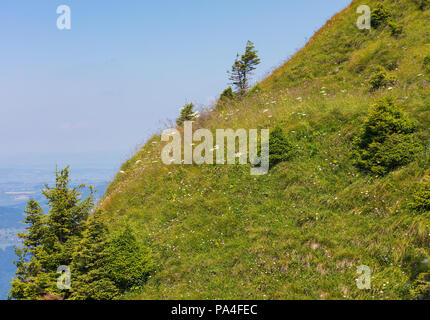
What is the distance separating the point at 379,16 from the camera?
21.1m

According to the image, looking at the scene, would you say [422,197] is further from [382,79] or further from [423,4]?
[423,4]

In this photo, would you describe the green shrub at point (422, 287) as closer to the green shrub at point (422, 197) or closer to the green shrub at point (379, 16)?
the green shrub at point (422, 197)

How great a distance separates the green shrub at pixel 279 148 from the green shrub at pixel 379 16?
15715 mm

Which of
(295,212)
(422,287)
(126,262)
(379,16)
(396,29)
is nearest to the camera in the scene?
(422,287)

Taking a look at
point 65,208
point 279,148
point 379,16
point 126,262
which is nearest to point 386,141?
point 279,148

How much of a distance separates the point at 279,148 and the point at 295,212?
307 cm

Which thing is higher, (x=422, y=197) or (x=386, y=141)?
(x=386, y=141)

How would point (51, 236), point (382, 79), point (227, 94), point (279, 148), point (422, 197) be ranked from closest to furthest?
point (422, 197) < point (51, 236) < point (279, 148) < point (382, 79) < point (227, 94)

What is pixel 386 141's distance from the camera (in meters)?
9.50

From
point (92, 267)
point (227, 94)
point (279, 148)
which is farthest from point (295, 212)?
point (227, 94)

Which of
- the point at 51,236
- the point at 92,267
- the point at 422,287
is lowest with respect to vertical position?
the point at 92,267

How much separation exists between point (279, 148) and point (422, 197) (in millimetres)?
5155

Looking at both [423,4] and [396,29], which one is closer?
[396,29]

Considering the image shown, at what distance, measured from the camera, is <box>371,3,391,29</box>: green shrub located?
2084 cm
